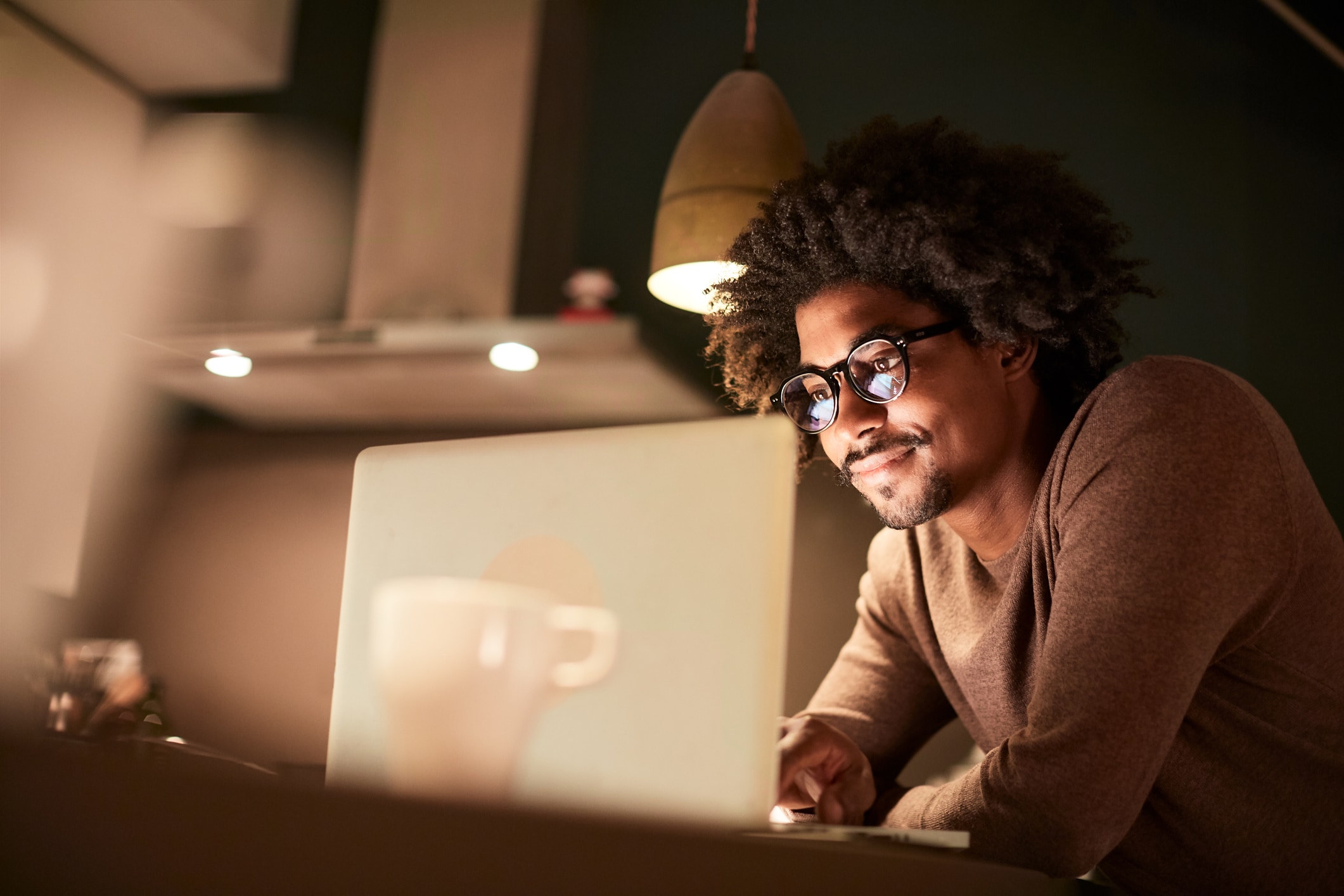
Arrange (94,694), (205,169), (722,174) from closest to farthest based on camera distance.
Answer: (722,174) < (94,694) < (205,169)

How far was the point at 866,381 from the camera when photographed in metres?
1.45

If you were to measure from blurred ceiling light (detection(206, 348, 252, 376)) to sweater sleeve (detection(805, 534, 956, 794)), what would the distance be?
1.57 m

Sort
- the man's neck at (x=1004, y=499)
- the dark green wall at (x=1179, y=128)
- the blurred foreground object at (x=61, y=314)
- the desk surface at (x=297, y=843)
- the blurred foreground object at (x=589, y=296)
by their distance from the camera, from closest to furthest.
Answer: the desk surface at (x=297, y=843) → the man's neck at (x=1004, y=499) → the dark green wall at (x=1179, y=128) → the blurred foreground object at (x=589, y=296) → the blurred foreground object at (x=61, y=314)

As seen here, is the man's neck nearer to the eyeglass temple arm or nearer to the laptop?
the eyeglass temple arm

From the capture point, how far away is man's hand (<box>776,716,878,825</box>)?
50.4 inches

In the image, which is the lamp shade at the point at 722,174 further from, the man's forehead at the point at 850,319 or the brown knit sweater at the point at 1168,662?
the brown knit sweater at the point at 1168,662

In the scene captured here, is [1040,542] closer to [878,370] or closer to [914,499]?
[914,499]

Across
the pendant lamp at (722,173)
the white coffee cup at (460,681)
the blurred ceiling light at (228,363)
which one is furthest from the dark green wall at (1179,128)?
the white coffee cup at (460,681)

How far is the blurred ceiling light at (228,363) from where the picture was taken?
2.36m

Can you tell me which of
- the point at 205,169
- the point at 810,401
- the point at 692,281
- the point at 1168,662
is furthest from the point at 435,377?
the point at 1168,662

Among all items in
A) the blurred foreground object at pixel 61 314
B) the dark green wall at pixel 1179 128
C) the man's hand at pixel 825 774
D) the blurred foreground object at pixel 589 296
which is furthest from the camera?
the blurred foreground object at pixel 61 314

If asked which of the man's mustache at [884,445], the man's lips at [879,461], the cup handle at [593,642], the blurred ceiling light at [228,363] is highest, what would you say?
the blurred ceiling light at [228,363]

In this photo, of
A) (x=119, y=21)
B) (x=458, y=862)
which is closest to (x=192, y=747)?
(x=458, y=862)

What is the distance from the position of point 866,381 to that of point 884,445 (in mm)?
101
